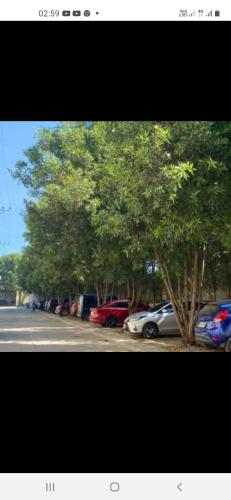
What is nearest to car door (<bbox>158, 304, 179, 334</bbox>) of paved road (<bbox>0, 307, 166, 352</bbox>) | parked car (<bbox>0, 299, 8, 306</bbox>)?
paved road (<bbox>0, 307, 166, 352</bbox>)

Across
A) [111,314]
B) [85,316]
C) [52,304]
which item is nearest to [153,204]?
[111,314]

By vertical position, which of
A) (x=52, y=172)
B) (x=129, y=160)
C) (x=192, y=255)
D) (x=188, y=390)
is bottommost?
(x=188, y=390)

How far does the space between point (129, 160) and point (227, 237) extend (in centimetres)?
249

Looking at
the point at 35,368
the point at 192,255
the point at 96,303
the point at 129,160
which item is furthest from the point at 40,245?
the point at 35,368

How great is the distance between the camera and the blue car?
10.5m

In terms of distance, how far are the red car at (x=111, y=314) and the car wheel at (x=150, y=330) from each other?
6359 mm

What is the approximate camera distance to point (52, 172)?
23.9 meters

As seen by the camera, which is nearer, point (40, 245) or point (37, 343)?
point (37, 343)

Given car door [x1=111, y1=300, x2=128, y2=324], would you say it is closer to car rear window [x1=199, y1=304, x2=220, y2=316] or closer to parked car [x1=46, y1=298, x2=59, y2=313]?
car rear window [x1=199, y1=304, x2=220, y2=316]

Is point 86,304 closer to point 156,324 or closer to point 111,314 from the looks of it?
point 111,314

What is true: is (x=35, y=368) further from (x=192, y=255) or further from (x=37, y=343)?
(x=37, y=343)

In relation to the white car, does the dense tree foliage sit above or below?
above

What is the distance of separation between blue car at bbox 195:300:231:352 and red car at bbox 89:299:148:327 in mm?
11217

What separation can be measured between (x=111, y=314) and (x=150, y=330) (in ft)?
21.7
